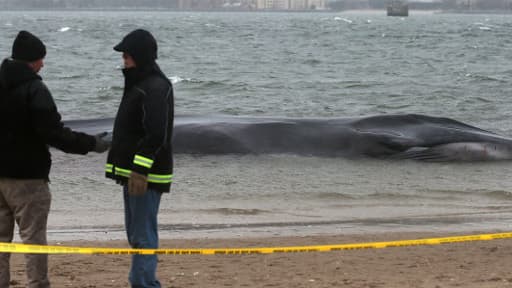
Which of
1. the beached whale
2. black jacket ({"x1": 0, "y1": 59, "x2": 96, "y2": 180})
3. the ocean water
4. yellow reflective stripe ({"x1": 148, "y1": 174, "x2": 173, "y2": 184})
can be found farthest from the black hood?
the beached whale

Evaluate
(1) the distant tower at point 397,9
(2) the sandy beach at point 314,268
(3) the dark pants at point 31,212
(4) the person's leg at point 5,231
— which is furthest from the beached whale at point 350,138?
(1) the distant tower at point 397,9

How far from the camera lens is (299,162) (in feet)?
51.4

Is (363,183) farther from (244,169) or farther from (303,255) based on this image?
(303,255)

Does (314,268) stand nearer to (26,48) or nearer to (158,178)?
(158,178)

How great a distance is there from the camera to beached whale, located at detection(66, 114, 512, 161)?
630 inches

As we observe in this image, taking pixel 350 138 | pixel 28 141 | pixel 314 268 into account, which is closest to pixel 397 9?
pixel 350 138

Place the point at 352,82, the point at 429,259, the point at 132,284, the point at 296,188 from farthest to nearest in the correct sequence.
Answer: the point at 352,82 < the point at 296,188 < the point at 429,259 < the point at 132,284

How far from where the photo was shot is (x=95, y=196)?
503 inches

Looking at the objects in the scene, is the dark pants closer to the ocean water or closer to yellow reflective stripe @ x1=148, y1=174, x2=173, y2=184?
yellow reflective stripe @ x1=148, y1=174, x2=173, y2=184

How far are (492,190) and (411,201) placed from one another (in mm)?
1535

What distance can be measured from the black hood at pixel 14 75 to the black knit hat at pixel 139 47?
1.97 ft

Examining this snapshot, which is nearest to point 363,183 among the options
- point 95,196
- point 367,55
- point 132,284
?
point 95,196

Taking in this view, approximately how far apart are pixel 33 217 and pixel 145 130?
95 cm

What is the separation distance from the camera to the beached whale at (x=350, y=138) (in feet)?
52.5
